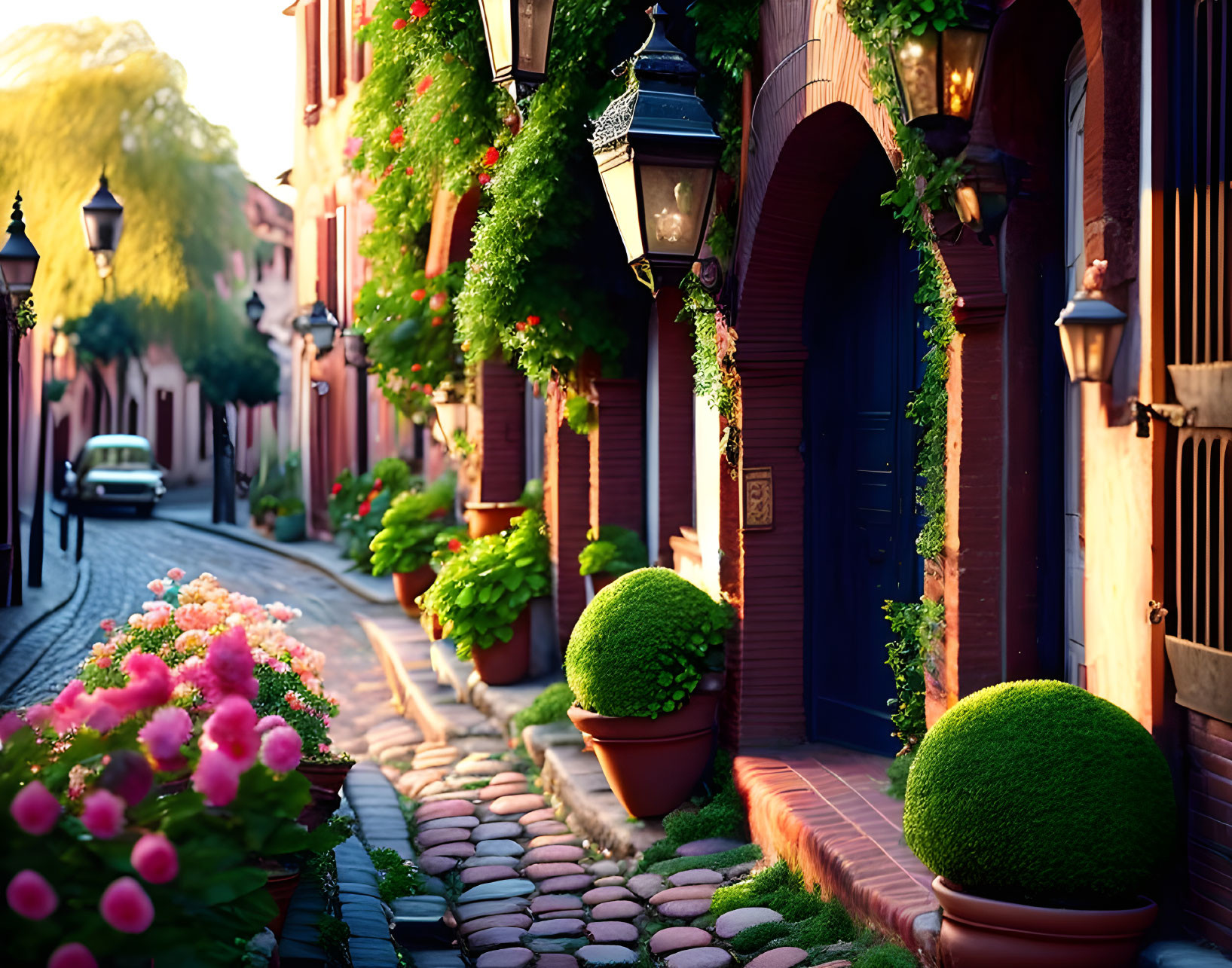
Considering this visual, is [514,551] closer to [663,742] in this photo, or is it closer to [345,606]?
[663,742]

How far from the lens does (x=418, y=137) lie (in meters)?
9.88

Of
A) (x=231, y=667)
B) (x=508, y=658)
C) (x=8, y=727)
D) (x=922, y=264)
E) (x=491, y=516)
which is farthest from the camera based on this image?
(x=491, y=516)

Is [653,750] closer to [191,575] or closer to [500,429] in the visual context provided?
[500,429]

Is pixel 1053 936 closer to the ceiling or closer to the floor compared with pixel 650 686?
closer to the floor

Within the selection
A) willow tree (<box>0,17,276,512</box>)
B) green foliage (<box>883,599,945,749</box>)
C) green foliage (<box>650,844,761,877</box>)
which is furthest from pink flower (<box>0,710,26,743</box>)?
willow tree (<box>0,17,276,512</box>)

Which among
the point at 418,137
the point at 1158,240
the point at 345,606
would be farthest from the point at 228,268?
the point at 1158,240

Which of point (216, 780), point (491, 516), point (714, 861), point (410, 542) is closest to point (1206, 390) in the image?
point (216, 780)

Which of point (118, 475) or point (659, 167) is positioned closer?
point (659, 167)

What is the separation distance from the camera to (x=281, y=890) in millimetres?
4062

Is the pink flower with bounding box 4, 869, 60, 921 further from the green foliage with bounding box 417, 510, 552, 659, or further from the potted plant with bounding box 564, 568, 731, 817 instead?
the green foliage with bounding box 417, 510, 552, 659

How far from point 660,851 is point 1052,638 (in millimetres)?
2133

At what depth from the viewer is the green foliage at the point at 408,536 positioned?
511 inches

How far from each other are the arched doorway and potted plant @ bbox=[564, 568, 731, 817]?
0.56m

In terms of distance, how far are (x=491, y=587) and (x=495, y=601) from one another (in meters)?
0.14
